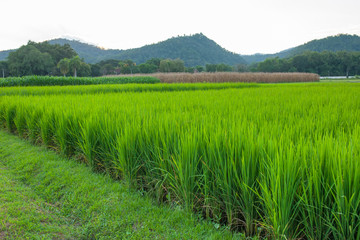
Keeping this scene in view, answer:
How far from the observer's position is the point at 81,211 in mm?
2590

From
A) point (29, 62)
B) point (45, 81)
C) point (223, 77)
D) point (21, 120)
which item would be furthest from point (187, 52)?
point (21, 120)

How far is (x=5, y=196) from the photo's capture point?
118 inches

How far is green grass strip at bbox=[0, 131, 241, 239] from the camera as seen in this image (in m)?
2.11

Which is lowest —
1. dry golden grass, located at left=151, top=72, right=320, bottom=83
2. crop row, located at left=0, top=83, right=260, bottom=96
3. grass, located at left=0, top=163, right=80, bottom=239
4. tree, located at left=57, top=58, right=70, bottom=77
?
grass, located at left=0, top=163, right=80, bottom=239

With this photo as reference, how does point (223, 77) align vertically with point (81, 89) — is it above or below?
above

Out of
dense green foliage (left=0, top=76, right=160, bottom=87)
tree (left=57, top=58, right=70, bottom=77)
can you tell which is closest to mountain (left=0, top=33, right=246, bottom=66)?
tree (left=57, top=58, right=70, bottom=77)

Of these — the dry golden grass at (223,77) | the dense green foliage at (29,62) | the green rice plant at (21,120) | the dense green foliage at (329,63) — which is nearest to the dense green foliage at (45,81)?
the dry golden grass at (223,77)

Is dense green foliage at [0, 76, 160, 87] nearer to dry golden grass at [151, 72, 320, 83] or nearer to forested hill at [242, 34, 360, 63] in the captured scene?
dry golden grass at [151, 72, 320, 83]

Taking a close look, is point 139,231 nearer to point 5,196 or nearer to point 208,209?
point 208,209

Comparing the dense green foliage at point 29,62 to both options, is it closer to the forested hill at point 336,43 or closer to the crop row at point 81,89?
the crop row at point 81,89

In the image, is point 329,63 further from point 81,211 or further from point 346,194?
point 81,211

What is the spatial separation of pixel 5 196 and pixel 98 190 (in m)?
1.19

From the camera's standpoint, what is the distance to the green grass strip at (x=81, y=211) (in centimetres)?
211

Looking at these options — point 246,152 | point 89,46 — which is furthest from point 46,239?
point 89,46
